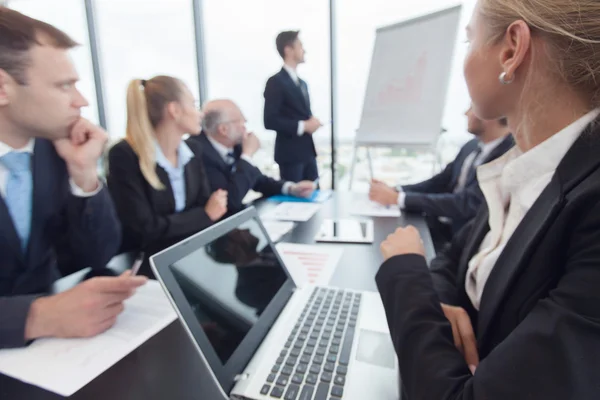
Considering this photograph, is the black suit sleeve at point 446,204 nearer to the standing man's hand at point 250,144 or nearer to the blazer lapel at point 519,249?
the standing man's hand at point 250,144

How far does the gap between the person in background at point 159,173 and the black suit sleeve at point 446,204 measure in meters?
0.88

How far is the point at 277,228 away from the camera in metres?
1.40

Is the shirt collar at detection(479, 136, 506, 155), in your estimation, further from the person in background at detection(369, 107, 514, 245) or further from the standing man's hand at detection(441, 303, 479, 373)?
the standing man's hand at detection(441, 303, 479, 373)

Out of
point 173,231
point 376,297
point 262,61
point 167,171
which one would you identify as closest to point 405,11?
point 262,61

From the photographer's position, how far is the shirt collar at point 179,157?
157cm

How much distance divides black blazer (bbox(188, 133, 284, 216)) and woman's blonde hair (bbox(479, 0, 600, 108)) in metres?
1.51

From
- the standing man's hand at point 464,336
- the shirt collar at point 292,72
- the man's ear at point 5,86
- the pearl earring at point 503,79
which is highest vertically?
the shirt collar at point 292,72

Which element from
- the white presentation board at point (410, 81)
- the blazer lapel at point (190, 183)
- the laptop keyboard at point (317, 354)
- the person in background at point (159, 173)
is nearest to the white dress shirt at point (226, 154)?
the person in background at point (159, 173)

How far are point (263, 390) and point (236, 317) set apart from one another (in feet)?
0.47

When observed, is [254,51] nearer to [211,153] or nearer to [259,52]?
[259,52]

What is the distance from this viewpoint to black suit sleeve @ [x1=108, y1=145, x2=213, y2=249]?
1.37 meters

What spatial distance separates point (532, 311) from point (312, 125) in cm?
257

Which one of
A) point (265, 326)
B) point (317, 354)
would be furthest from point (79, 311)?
point (317, 354)

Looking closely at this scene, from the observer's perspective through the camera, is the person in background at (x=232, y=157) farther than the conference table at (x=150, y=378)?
Yes
